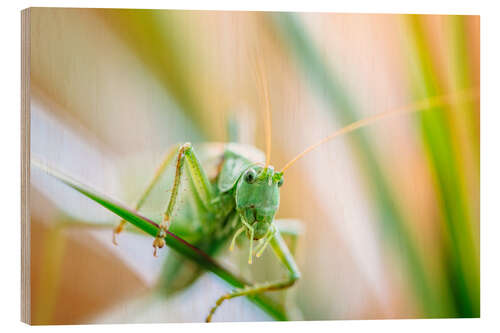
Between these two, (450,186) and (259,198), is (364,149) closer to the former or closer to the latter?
(450,186)

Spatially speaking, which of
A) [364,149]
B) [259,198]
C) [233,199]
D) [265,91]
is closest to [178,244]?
[259,198]

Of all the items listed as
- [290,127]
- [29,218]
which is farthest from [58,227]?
[290,127]

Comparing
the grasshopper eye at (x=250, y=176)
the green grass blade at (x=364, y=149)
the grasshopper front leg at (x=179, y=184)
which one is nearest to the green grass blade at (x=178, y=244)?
the grasshopper front leg at (x=179, y=184)

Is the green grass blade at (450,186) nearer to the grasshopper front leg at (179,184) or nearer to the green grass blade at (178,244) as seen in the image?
the green grass blade at (178,244)

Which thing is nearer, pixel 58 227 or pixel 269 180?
pixel 269 180

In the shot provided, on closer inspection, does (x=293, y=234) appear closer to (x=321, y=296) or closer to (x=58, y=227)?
(x=321, y=296)

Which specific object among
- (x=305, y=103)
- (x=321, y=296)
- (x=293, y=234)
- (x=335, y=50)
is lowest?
(x=321, y=296)

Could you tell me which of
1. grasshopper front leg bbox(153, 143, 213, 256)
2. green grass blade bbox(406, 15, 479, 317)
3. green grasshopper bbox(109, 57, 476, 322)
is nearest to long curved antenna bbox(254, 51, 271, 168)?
green grasshopper bbox(109, 57, 476, 322)
